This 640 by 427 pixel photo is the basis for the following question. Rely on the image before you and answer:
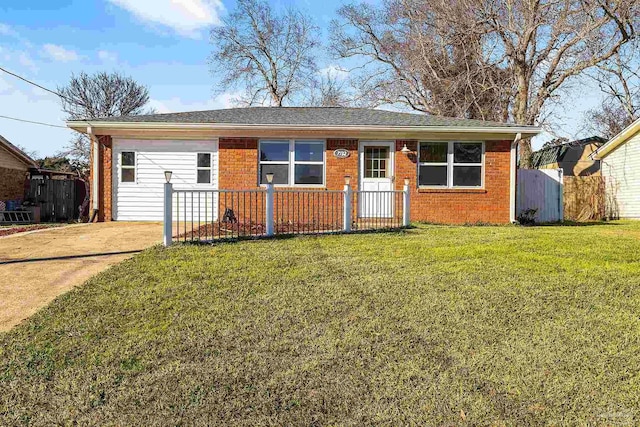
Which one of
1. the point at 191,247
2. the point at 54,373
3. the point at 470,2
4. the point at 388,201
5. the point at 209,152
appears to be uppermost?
the point at 470,2

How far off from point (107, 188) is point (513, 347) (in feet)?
37.4

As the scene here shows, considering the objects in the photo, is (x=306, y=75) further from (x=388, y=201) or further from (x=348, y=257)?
(x=348, y=257)

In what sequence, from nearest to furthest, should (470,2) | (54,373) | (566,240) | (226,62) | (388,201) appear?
(54,373), (566,240), (388,201), (470,2), (226,62)

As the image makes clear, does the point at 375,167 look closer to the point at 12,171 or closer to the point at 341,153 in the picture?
the point at 341,153

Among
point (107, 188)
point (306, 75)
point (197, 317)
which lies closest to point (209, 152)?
point (107, 188)

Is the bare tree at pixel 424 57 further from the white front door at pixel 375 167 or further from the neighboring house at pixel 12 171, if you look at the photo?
the neighboring house at pixel 12 171

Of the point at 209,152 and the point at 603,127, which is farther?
the point at 603,127

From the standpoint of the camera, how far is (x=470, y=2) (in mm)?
18797

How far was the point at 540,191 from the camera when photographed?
1361cm

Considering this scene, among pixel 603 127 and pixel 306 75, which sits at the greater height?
pixel 306 75

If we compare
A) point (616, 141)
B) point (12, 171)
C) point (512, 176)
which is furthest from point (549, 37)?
point (12, 171)

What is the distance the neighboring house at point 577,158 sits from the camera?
20.0 metres

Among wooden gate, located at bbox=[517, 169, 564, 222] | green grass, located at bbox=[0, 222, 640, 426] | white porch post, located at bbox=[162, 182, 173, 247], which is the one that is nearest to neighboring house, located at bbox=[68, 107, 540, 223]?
wooden gate, located at bbox=[517, 169, 564, 222]

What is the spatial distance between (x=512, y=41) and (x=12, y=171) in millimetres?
22052
